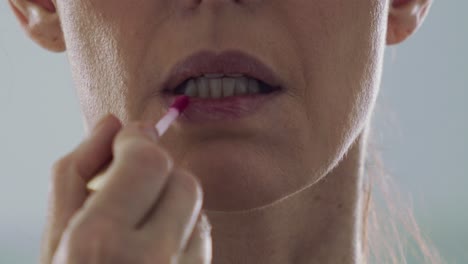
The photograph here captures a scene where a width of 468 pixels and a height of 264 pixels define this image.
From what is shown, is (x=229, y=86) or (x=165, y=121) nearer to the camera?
(x=165, y=121)

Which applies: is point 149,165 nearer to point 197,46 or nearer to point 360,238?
point 197,46

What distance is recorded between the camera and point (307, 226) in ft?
3.38

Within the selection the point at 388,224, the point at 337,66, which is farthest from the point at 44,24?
the point at 388,224

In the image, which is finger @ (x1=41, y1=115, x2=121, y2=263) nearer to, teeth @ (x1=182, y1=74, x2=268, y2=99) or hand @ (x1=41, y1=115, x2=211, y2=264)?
hand @ (x1=41, y1=115, x2=211, y2=264)

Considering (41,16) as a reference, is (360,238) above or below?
below

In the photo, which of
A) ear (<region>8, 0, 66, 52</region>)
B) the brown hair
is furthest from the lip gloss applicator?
the brown hair

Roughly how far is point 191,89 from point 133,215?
298 mm

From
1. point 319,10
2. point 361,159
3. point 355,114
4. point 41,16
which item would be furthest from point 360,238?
point 41,16

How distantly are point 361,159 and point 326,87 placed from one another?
0.78ft

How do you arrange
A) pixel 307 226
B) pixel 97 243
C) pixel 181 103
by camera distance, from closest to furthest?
pixel 97 243 < pixel 181 103 < pixel 307 226

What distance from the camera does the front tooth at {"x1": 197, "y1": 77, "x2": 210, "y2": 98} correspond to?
832 millimetres

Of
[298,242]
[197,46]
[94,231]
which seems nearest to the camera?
[94,231]

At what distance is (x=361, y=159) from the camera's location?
3.53ft

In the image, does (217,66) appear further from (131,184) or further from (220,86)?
(131,184)
